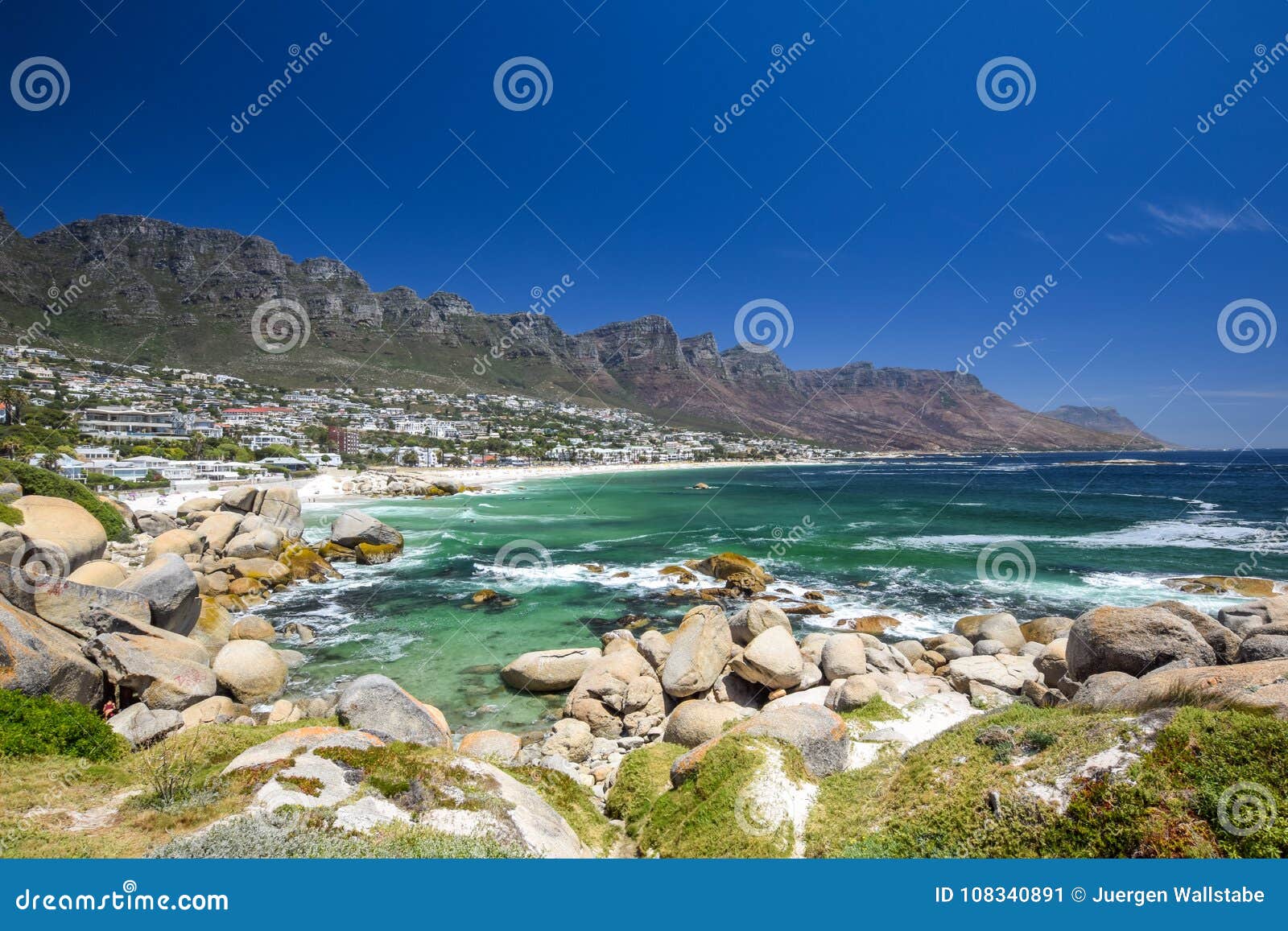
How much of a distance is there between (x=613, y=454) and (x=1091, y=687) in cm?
12761

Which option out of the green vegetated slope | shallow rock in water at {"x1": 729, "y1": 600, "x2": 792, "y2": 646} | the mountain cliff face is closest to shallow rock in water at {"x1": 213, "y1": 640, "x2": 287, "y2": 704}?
the green vegetated slope

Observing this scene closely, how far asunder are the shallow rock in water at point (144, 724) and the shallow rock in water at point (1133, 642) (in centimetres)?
1780

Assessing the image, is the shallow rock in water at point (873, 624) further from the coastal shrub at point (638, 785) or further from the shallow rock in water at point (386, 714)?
the shallow rock in water at point (386, 714)

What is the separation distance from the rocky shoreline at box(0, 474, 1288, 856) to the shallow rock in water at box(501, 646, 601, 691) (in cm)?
5

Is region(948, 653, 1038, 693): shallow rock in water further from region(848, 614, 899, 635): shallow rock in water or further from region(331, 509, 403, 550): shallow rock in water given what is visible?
region(331, 509, 403, 550): shallow rock in water

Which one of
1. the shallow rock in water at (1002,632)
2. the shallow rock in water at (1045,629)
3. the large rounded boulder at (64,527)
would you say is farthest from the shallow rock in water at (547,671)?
the shallow rock in water at (1045,629)

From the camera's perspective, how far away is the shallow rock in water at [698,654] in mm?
14172

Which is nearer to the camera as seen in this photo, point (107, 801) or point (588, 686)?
point (107, 801)

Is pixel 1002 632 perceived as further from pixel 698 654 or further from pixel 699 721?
pixel 699 721

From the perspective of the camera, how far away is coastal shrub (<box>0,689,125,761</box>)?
7855 mm

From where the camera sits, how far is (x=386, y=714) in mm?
9961

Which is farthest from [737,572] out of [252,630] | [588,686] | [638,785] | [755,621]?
[252,630]

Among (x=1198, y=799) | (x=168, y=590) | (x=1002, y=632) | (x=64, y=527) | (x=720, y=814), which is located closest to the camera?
(x=1198, y=799)

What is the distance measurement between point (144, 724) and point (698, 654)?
11.4 metres
